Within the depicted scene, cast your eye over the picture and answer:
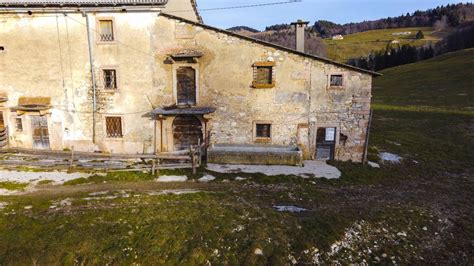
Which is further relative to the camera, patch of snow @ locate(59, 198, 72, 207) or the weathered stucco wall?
the weathered stucco wall

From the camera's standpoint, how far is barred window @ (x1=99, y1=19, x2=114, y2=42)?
18422mm

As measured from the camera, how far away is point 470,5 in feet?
519

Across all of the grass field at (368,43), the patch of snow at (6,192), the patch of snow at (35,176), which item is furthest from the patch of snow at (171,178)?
the grass field at (368,43)

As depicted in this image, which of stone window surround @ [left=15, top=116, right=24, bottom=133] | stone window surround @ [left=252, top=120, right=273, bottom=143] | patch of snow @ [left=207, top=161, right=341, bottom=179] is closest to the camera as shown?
patch of snow @ [left=207, top=161, right=341, bottom=179]

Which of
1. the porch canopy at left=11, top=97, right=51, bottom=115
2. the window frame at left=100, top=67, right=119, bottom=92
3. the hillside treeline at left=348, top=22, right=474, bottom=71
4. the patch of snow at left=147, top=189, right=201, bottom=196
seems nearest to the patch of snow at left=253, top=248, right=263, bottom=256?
the patch of snow at left=147, top=189, right=201, bottom=196

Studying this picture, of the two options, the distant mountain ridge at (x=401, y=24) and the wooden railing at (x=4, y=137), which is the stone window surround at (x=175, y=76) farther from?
the distant mountain ridge at (x=401, y=24)

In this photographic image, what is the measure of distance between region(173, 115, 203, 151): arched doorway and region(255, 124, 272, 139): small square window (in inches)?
137

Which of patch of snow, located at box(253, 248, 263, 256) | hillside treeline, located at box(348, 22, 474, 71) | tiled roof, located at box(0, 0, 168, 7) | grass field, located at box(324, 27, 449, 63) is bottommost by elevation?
patch of snow, located at box(253, 248, 263, 256)

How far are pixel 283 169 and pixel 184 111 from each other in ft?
21.4

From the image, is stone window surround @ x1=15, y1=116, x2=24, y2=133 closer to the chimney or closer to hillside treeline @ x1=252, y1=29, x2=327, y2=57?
the chimney

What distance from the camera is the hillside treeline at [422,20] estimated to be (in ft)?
446

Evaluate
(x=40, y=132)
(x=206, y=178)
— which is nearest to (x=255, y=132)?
(x=206, y=178)

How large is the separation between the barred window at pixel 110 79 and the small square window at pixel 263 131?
8.96 m

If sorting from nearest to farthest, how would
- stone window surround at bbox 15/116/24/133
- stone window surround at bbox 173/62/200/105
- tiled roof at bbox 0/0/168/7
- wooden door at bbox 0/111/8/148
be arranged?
tiled roof at bbox 0/0/168/7, stone window surround at bbox 173/62/200/105, wooden door at bbox 0/111/8/148, stone window surround at bbox 15/116/24/133
